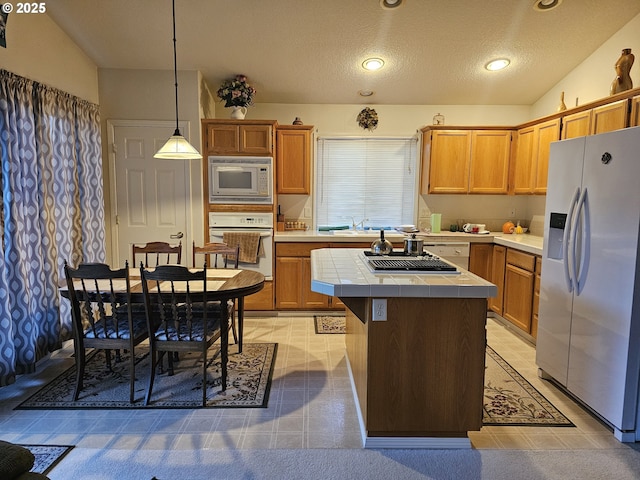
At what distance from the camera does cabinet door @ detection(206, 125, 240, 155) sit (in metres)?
4.30

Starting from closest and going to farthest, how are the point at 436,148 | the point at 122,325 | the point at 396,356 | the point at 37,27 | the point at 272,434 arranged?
1. the point at 396,356
2. the point at 272,434
3. the point at 122,325
4. the point at 37,27
5. the point at 436,148

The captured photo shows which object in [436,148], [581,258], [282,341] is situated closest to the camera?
[581,258]

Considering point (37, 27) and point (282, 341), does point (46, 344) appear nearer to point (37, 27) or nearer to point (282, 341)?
point (282, 341)

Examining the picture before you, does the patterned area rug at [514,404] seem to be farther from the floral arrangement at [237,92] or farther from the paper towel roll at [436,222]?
the floral arrangement at [237,92]

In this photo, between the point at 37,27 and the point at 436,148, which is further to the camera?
the point at 436,148

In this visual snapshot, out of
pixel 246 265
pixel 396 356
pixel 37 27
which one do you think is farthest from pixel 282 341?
pixel 37 27

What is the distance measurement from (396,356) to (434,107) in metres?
3.74

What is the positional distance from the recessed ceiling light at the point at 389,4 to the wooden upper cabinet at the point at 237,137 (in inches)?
64.6

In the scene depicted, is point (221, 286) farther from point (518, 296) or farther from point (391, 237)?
point (518, 296)

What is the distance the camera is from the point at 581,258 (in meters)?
2.50

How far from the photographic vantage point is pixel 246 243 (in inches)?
170

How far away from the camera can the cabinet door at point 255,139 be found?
14.1 feet

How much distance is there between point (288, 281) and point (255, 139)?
5.23 feet

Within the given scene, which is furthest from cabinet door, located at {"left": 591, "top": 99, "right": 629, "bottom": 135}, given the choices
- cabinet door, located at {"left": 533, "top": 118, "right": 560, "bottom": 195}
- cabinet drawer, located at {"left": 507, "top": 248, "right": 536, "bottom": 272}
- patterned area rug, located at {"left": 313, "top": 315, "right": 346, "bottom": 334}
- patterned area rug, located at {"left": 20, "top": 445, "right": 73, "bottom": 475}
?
patterned area rug, located at {"left": 20, "top": 445, "right": 73, "bottom": 475}
